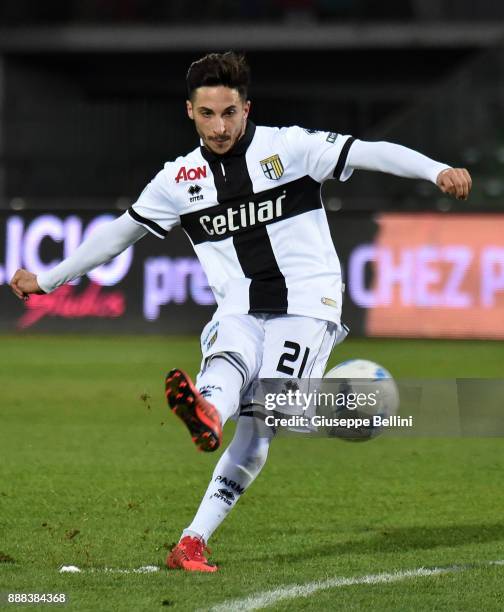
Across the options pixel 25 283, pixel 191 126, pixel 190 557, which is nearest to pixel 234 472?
pixel 190 557

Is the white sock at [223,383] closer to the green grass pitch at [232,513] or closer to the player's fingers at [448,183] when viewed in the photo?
the green grass pitch at [232,513]

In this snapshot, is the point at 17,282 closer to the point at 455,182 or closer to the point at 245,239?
the point at 245,239

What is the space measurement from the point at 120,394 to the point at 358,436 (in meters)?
6.42

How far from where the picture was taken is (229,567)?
552cm

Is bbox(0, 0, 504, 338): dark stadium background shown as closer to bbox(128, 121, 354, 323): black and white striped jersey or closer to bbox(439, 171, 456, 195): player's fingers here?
bbox(128, 121, 354, 323): black and white striped jersey

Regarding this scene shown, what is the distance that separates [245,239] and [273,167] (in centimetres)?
31

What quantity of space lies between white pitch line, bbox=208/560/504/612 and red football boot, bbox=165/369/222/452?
1.82 feet

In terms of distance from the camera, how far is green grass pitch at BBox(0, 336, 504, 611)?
5.09 meters

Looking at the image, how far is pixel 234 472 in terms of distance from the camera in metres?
5.56

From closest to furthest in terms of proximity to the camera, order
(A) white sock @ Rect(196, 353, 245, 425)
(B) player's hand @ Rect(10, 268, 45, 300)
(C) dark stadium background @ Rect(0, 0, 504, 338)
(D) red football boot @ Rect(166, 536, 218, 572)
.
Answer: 1. (A) white sock @ Rect(196, 353, 245, 425)
2. (D) red football boot @ Rect(166, 536, 218, 572)
3. (B) player's hand @ Rect(10, 268, 45, 300)
4. (C) dark stadium background @ Rect(0, 0, 504, 338)

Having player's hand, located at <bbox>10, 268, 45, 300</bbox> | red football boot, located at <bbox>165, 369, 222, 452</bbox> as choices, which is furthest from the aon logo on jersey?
red football boot, located at <bbox>165, 369, 222, 452</bbox>

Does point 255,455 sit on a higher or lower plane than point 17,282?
lower

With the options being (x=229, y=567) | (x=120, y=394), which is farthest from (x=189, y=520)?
(x=120, y=394)

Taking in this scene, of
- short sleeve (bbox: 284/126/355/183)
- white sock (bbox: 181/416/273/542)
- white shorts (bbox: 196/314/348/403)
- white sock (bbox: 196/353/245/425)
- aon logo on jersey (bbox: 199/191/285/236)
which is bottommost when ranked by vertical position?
white sock (bbox: 181/416/273/542)
